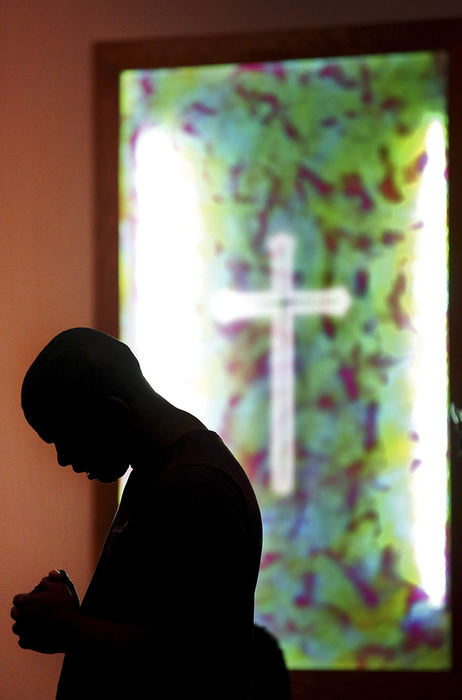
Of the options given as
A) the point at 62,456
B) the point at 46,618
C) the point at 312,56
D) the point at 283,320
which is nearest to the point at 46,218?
the point at 283,320

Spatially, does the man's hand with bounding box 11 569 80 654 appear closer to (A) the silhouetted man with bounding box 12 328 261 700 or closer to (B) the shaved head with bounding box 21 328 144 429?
(A) the silhouetted man with bounding box 12 328 261 700

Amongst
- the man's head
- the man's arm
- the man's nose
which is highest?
Result: the man's head

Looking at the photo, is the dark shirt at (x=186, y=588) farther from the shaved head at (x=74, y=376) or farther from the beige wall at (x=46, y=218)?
the beige wall at (x=46, y=218)

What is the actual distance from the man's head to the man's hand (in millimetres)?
201

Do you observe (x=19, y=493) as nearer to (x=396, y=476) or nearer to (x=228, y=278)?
(x=228, y=278)

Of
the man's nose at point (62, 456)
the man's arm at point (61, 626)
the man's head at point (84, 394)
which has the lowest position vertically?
the man's arm at point (61, 626)

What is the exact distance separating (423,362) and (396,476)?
353 mm

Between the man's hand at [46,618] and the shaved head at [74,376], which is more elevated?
the shaved head at [74,376]

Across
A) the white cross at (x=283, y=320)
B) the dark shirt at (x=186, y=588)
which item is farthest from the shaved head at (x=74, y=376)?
the white cross at (x=283, y=320)

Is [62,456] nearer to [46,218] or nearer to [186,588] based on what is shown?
[186,588]

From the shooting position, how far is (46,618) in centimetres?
130

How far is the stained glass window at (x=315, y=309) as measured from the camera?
300cm

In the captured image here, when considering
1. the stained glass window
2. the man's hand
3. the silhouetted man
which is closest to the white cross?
the stained glass window

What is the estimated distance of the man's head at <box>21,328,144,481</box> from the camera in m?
1.35
